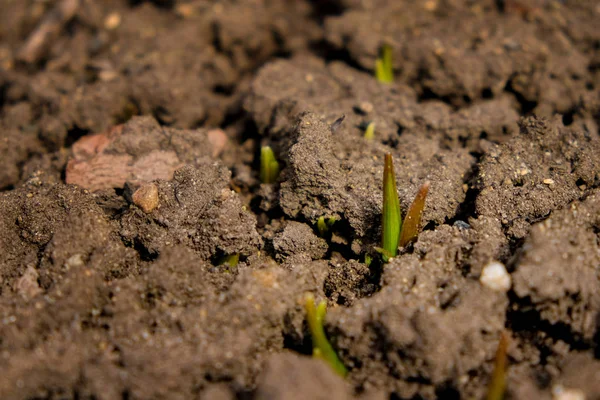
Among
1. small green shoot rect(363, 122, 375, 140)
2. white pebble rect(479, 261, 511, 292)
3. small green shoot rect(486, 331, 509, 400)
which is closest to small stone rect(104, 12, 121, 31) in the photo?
small green shoot rect(363, 122, 375, 140)

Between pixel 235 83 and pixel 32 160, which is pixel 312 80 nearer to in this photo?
pixel 235 83

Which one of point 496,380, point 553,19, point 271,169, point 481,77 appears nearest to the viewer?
point 496,380

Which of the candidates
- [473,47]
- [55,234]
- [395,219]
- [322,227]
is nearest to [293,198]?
[322,227]

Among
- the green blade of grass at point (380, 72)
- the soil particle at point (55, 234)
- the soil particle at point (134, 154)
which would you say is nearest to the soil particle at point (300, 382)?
the soil particle at point (55, 234)

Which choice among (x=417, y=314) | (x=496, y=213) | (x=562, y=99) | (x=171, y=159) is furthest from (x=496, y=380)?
(x=562, y=99)

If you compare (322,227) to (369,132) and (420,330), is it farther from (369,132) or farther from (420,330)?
(420,330)

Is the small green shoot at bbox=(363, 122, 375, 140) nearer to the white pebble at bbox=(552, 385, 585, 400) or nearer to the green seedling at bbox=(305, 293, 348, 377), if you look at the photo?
the green seedling at bbox=(305, 293, 348, 377)

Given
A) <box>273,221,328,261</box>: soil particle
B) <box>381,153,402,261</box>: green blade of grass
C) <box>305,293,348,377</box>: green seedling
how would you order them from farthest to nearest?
<box>273,221,328,261</box>: soil particle
<box>381,153,402,261</box>: green blade of grass
<box>305,293,348,377</box>: green seedling
